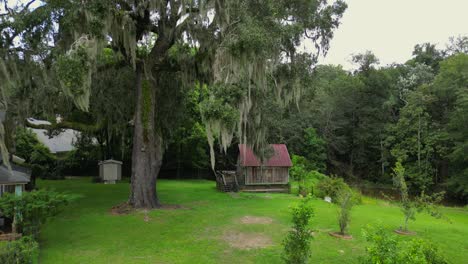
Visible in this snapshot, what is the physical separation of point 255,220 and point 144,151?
5.19m

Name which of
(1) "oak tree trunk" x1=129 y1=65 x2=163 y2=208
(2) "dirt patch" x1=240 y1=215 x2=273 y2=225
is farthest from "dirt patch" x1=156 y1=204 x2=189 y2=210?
(2) "dirt patch" x1=240 y1=215 x2=273 y2=225

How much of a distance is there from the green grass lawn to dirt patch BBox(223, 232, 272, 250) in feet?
0.38

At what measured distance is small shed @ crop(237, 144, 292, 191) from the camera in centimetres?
2119

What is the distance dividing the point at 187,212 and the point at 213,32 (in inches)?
273

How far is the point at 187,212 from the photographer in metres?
13.2

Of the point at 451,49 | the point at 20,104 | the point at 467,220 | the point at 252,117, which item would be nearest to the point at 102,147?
the point at 20,104

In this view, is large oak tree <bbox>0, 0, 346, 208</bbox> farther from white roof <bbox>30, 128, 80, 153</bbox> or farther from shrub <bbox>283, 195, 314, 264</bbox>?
white roof <bbox>30, 128, 80, 153</bbox>

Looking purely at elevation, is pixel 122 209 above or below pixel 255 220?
above

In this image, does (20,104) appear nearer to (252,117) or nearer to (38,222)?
(38,222)

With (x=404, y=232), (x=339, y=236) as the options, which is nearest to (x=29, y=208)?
(x=339, y=236)

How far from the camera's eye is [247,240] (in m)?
9.46

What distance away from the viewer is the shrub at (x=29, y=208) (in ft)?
27.2

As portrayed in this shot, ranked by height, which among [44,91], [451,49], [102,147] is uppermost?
[451,49]

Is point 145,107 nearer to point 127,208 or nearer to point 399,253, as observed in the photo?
point 127,208
